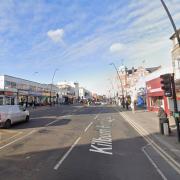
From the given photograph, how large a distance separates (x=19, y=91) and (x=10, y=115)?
52974 millimetres

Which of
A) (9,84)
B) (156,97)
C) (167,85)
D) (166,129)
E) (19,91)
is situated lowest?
(166,129)

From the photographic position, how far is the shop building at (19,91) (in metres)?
64.8

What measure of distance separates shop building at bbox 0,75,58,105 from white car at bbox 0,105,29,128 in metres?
39.3

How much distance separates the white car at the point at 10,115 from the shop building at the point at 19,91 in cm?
3931

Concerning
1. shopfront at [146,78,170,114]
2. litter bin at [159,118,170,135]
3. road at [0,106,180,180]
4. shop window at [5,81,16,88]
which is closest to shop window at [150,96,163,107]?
shopfront at [146,78,170,114]

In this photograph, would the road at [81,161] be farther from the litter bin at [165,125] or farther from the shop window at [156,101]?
the shop window at [156,101]

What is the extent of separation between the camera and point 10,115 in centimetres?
2281

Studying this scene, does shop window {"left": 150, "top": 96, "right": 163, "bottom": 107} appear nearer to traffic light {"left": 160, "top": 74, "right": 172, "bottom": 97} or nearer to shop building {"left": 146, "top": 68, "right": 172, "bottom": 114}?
shop building {"left": 146, "top": 68, "right": 172, "bottom": 114}

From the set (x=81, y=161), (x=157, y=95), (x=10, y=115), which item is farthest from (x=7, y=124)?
(x=157, y=95)

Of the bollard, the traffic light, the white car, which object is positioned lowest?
the bollard

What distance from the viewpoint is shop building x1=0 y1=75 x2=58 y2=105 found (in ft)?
212

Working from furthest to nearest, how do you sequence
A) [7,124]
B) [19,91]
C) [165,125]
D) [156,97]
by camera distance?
[19,91] → [156,97] → [7,124] → [165,125]

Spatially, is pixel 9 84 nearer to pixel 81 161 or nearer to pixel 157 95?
pixel 157 95

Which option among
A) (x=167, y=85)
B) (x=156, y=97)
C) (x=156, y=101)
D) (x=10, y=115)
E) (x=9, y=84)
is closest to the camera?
(x=167, y=85)
